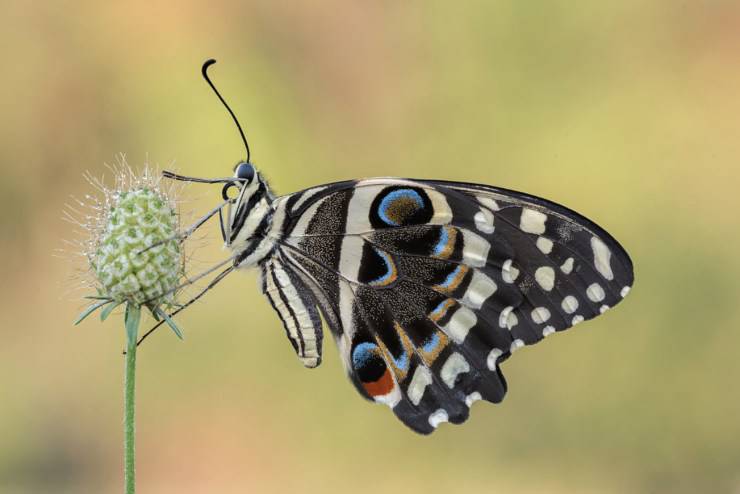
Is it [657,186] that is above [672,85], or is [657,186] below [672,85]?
below

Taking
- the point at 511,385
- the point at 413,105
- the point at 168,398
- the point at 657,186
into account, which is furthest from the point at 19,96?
the point at 657,186

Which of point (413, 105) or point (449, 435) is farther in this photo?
point (413, 105)

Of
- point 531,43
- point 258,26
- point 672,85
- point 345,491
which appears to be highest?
point 258,26

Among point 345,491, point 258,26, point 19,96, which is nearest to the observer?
point 345,491

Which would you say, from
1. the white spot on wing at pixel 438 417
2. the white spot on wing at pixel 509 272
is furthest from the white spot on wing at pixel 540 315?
the white spot on wing at pixel 438 417

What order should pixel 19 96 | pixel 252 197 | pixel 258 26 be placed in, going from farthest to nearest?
pixel 258 26
pixel 19 96
pixel 252 197

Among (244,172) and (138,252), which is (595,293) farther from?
(138,252)

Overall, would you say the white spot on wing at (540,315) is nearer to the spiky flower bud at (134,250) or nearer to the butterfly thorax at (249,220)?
the butterfly thorax at (249,220)

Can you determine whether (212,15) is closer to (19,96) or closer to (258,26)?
(258,26)
